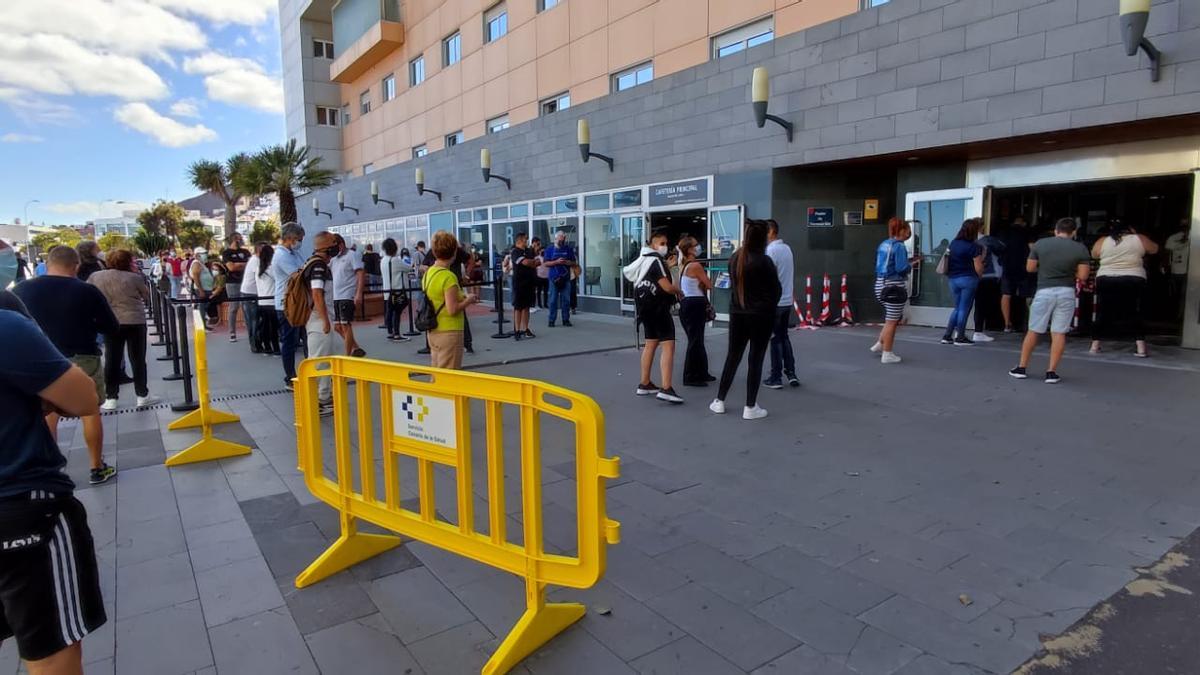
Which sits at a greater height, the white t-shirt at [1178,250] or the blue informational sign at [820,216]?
the blue informational sign at [820,216]

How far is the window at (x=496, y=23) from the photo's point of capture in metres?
19.7

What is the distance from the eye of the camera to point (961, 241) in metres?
9.50

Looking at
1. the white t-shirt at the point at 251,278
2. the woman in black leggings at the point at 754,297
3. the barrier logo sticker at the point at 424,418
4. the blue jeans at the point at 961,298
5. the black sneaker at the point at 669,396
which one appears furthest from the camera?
the white t-shirt at the point at 251,278

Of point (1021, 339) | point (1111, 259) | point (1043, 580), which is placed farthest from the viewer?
point (1021, 339)

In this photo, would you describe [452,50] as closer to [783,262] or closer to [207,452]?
[783,262]

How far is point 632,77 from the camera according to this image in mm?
15273

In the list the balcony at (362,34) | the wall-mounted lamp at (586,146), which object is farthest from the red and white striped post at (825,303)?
the balcony at (362,34)

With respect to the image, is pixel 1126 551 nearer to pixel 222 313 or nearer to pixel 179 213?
pixel 222 313

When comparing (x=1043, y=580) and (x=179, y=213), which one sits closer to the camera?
(x=1043, y=580)

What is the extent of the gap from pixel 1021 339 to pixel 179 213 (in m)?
68.2

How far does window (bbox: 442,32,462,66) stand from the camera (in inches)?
873

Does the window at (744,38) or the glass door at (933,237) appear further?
the window at (744,38)

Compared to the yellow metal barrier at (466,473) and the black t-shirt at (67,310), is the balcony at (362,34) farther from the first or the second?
the yellow metal barrier at (466,473)

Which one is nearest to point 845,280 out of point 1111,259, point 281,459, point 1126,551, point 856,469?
point 1111,259
